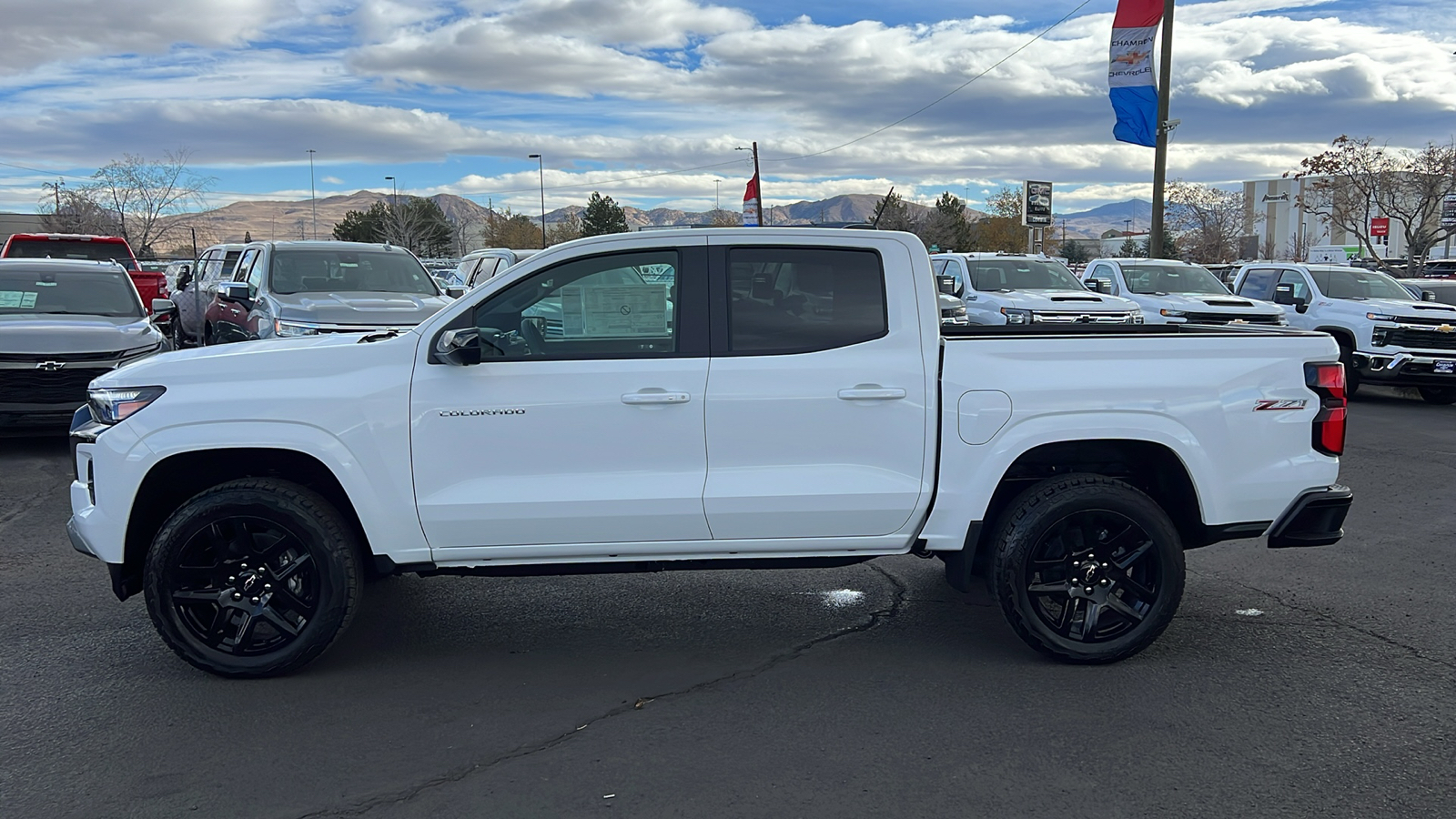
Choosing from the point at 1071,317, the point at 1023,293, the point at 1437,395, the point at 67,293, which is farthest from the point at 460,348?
the point at 1437,395

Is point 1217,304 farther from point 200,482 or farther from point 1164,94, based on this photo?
point 200,482

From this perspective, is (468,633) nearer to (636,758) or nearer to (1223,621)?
(636,758)

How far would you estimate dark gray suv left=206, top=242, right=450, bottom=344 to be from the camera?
446 inches

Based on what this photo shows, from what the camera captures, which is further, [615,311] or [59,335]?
[59,335]

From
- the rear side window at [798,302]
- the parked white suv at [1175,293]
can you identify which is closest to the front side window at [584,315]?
the rear side window at [798,302]

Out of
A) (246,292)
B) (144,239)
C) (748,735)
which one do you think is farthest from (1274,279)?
(144,239)

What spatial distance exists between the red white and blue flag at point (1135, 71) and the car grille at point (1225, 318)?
616 centimetres

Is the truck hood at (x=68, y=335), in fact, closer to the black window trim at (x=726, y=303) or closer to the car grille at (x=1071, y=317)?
the black window trim at (x=726, y=303)

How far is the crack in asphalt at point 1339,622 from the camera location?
493cm

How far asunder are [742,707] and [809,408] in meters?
1.25

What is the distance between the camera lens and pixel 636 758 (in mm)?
3949

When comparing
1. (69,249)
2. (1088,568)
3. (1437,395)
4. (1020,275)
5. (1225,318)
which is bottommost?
(1437,395)

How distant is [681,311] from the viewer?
188 inches

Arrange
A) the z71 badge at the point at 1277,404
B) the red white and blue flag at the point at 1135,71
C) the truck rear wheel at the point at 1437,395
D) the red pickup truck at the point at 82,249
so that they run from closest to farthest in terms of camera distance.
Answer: the z71 badge at the point at 1277,404 < the truck rear wheel at the point at 1437,395 < the red pickup truck at the point at 82,249 < the red white and blue flag at the point at 1135,71
